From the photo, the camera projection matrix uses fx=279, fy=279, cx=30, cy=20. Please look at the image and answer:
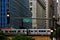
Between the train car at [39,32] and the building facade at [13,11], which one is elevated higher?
the building facade at [13,11]

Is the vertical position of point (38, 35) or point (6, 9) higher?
point (6, 9)

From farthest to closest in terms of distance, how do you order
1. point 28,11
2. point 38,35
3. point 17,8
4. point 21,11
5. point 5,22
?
1. point 28,11
2. point 21,11
3. point 17,8
4. point 5,22
5. point 38,35

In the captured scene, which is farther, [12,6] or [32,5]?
[32,5]

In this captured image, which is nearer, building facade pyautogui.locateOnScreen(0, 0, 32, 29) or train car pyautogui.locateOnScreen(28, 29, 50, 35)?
train car pyautogui.locateOnScreen(28, 29, 50, 35)

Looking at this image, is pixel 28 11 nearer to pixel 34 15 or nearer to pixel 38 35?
pixel 34 15

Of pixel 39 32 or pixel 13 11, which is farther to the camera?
pixel 13 11


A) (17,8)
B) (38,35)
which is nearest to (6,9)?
(17,8)

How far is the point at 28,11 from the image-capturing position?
13050cm

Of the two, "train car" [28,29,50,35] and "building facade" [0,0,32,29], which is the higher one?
"building facade" [0,0,32,29]

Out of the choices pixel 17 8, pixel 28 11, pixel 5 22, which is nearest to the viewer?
pixel 5 22

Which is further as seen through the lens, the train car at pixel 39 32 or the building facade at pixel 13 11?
the building facade at pixel 13 11

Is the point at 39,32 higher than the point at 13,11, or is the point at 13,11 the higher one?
the point at 13,11

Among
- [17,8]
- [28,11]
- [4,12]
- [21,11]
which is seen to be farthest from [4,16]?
[28,11]

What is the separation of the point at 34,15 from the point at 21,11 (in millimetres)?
15122
